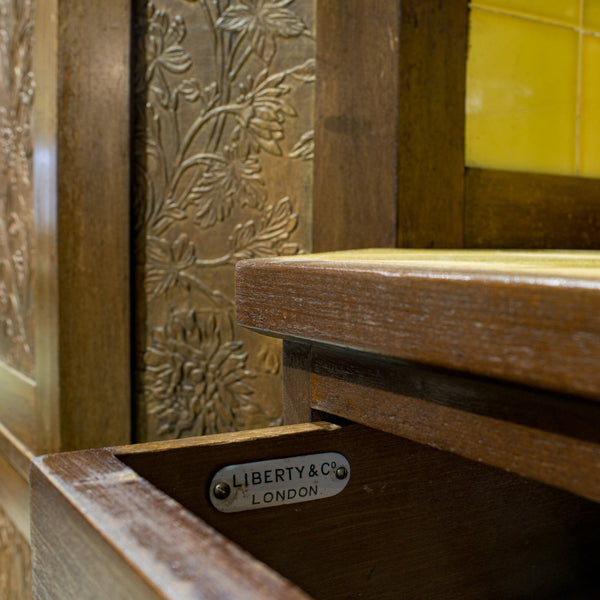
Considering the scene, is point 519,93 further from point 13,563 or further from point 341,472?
point 13,563

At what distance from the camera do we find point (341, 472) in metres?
0.54

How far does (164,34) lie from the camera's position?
1.42 metres

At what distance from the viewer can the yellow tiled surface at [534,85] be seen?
1.10 meters

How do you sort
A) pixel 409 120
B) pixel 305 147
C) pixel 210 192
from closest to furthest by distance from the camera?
1. pixel 409 120
2. pixel 305 147
3. pixel 210 192

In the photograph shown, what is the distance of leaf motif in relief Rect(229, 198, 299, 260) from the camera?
52.2 inches

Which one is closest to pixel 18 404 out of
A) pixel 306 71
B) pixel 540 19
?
pixel 306 71

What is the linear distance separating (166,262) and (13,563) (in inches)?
36.2

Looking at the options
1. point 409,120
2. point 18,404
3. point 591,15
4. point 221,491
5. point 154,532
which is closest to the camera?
point 154,532

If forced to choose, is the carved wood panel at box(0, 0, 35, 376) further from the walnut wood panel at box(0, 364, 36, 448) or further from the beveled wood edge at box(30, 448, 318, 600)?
the beveled wood edge at box(30, 448, 318, 600)

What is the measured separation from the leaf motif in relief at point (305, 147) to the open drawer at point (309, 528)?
804mm

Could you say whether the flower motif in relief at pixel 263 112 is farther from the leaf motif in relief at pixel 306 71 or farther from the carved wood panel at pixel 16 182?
the carved wood panel at pixel 16 182

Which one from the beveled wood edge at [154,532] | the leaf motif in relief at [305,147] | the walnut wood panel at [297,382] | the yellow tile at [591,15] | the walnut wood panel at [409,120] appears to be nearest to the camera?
the beveled wood edge at [154,532]

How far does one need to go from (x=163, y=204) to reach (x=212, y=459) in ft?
3.39

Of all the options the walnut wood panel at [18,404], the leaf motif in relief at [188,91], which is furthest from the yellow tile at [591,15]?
the walnut wood panel at [18,404]
